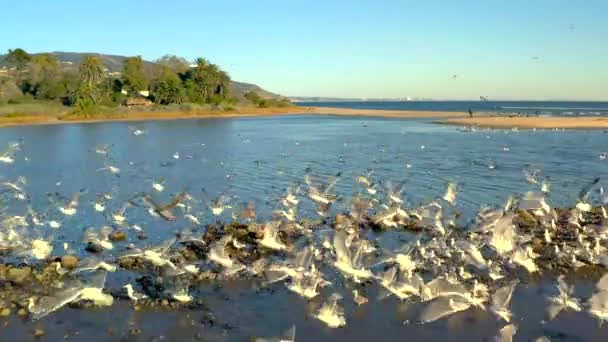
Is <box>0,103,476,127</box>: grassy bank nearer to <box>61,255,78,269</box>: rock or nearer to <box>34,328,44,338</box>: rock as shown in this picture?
<box>61,255,78,269</box>: rock

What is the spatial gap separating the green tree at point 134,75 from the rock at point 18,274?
9350 cm

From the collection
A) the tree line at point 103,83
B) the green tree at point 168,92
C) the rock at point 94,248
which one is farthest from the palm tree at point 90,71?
the rock at point 94,248

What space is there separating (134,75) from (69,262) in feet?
326

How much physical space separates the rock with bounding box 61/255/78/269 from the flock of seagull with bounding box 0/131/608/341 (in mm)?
134

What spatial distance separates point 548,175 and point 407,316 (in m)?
18.1

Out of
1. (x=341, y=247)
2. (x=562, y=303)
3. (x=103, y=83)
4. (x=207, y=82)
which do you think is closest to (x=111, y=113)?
(x=103, y=83)

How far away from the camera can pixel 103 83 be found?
4067 inches

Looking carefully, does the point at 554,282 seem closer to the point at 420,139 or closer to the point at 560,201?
the point at 560,201

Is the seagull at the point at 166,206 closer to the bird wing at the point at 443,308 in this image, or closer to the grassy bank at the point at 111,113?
the bird wing at the point at 443,308

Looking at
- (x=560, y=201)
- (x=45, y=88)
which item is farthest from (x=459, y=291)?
(x=45, y=88)

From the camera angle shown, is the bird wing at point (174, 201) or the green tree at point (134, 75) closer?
the bird wing at point (174, 201)

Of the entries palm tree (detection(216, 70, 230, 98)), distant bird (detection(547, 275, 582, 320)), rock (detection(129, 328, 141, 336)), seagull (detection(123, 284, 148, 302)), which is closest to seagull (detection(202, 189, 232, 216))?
seagull (detection(123, 284, 148, 302))

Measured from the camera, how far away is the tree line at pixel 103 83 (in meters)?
97.3

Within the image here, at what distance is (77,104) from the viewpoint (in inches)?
3465
